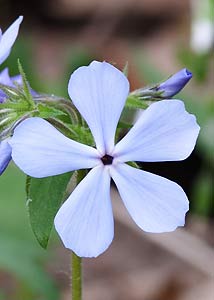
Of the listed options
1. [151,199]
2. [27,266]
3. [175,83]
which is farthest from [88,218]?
[27,266]

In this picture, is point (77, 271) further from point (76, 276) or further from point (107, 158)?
point (107, 158)

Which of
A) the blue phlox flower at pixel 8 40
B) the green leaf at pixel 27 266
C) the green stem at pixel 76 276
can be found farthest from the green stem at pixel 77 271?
the green leaf at pixel 27 266

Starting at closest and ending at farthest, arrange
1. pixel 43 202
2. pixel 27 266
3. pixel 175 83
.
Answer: pixel 43 202, pixel 175 83, pixel 27 266

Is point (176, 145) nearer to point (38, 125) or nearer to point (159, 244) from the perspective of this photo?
point (38, 125)

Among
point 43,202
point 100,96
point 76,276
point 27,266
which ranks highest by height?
point 100,96

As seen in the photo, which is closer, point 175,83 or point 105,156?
point 105,156

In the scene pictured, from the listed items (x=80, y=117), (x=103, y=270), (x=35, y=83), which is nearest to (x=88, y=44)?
(x=35, y=83)

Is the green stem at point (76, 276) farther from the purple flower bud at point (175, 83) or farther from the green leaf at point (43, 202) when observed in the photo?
the purple flower bud at point (175, 83)
